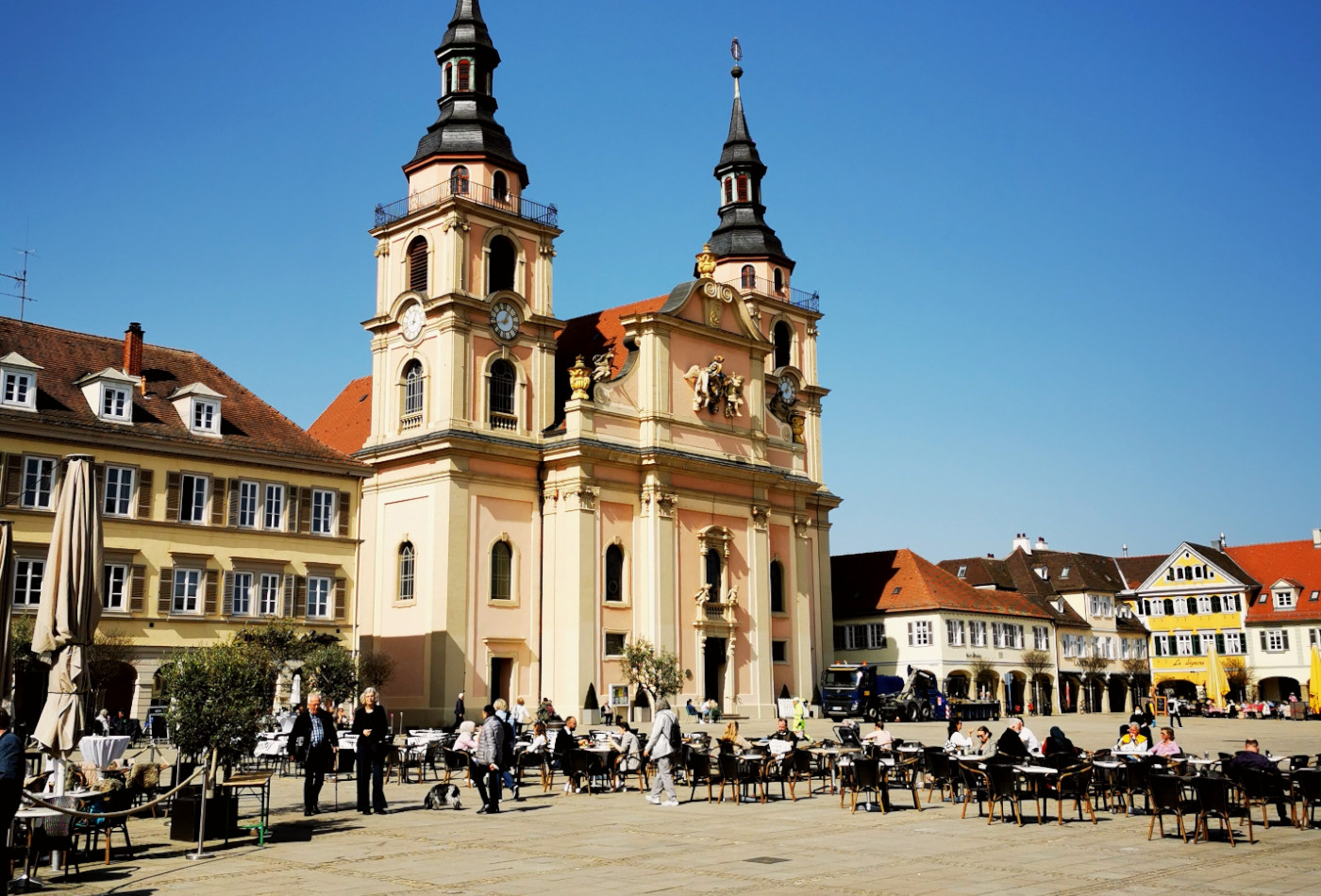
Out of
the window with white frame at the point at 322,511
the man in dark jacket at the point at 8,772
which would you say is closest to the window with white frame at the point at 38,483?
the window with white frame at the point at 322,511

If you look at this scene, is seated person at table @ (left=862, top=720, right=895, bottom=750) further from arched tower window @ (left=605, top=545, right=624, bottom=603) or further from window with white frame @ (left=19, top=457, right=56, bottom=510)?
arched tower window @ (left=605, top=545, right=624, bottom=603)

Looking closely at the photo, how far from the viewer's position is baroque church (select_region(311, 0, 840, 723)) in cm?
4425

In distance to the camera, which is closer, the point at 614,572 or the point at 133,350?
the point at 133,350

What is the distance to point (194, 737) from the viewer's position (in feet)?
54.1

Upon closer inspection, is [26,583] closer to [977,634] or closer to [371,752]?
[371,752]

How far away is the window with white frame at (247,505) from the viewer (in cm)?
3891

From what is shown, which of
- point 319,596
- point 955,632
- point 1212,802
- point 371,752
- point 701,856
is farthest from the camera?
point 955,632

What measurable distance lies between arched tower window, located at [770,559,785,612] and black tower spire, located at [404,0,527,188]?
18193mm

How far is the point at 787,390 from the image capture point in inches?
2335

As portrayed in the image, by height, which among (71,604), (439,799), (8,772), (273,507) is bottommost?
(439,799)

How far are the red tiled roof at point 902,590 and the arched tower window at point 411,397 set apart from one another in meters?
28.2

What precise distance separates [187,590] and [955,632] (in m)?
38.6

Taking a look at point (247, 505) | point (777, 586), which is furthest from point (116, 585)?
→ point (777, 586)

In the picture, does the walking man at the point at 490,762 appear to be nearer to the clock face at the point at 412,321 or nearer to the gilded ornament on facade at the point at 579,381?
the gilded ornament on facade at the point at 579,381
